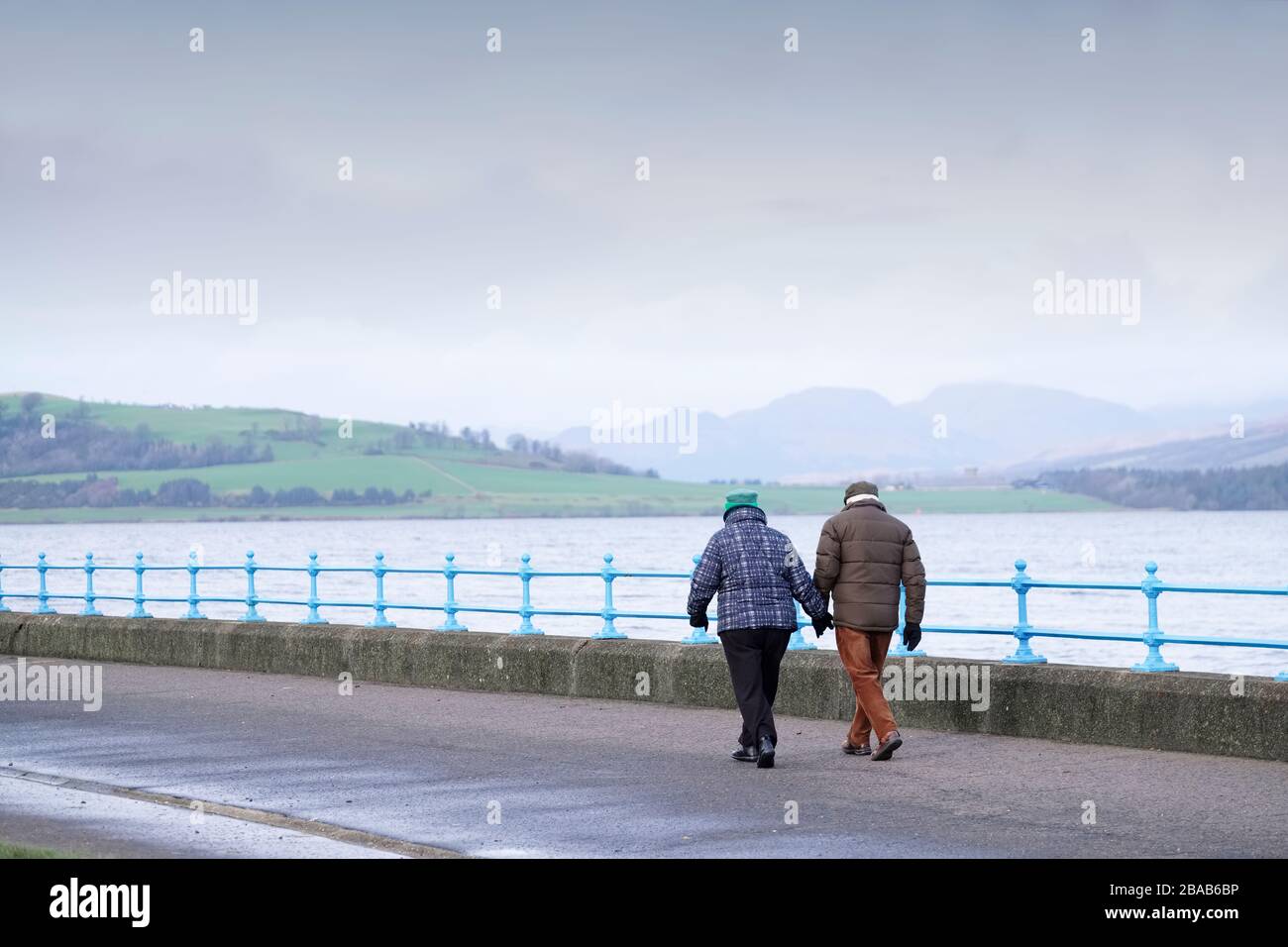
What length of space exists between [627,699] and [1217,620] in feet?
186

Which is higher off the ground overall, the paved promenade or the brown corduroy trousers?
the brown corduroy trousers

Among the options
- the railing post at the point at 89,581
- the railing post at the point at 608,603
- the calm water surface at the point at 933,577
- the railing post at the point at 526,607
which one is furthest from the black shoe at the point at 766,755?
the calm water surface at the point at 933,577

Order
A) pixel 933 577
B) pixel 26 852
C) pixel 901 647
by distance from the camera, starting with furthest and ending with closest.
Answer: pixel 933 577 < pixel 901 647 < pixel 26 852

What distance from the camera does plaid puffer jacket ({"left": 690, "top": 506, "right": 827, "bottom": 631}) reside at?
12266mm

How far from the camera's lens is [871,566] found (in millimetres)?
12219

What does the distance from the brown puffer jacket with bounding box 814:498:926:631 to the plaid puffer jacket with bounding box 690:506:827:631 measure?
0.20m

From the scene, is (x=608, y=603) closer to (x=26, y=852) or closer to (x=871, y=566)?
(x=871, y=566)

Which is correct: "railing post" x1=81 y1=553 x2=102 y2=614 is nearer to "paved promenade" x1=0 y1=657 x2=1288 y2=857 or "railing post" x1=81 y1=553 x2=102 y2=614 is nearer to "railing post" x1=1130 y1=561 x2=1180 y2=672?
"paved promenade" x1=0 y1=657 x2=1288 y2=857

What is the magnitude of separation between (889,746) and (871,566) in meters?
1.22
